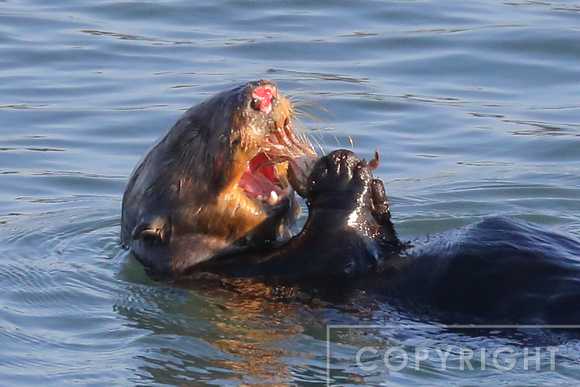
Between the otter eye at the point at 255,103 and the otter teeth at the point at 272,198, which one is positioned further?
the otter teeth at the point at 272,198

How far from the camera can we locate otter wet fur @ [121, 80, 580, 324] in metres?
4.91

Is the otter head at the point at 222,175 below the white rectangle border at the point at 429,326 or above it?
above

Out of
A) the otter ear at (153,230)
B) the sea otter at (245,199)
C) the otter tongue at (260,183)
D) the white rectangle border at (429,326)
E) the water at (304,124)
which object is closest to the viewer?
the white rectangle border at (429,326)

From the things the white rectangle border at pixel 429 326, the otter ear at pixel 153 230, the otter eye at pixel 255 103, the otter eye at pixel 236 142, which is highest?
the otter eye at pixel 255 103

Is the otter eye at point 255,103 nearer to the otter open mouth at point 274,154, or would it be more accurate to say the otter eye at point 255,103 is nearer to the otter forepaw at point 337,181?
the otter open mouth at point 274,154

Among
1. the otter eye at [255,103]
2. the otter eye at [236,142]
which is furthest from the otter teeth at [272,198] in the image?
the otter eye at [255,103]

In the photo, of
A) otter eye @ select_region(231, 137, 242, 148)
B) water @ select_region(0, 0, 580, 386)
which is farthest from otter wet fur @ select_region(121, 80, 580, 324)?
water @ select_region(0, 0, 580, 386)

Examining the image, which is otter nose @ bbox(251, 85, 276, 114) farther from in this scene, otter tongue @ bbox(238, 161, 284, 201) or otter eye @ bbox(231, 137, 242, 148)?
otter tongue @ bbox(238, 161, 284, 201)

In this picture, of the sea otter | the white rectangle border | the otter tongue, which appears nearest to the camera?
the white rectangle border

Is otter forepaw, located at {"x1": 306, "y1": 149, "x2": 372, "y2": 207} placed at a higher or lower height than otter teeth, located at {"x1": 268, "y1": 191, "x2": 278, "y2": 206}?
higher

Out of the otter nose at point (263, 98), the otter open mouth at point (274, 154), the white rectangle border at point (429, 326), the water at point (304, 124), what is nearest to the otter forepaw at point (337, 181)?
the otter open mouth at point (274, 154)

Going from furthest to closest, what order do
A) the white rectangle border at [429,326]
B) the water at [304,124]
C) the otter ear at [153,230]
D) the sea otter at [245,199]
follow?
the otter ear at [153,230]
the sea otter at [245,199]
the water at [304,124]
the white rectangle border at [429,326]

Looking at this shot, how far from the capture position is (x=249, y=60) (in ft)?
33.3

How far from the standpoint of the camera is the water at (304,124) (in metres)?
4.84
